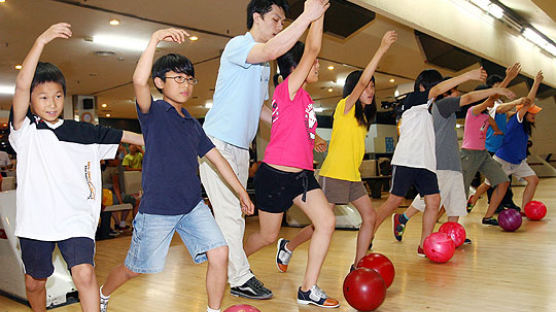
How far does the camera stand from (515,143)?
243 inches

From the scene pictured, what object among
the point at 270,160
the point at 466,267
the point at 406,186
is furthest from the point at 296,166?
the point at 466,267

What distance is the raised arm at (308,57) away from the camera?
252cm

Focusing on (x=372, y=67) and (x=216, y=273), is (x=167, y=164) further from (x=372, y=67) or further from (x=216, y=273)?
(x=372, y=67)

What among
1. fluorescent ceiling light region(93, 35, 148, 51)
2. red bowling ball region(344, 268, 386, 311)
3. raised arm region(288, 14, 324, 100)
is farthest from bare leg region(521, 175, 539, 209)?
fluorescent ceiling light region(93, 35, 148, 51)

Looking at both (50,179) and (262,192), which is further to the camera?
(262,192)

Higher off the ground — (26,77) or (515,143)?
(26,77)

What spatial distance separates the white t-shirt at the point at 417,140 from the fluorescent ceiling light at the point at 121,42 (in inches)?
246

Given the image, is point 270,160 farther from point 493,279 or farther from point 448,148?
point 448,148

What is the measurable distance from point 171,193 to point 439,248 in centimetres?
247

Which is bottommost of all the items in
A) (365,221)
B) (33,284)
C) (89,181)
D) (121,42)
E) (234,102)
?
(33,284)

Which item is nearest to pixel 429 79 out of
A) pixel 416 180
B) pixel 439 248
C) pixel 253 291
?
pixel 416 180

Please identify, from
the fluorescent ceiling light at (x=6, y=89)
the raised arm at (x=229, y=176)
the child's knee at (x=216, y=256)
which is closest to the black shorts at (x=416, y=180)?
the raised arm at (x=229, y=176)

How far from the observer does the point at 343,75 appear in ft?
42.3

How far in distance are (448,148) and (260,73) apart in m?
2.36
